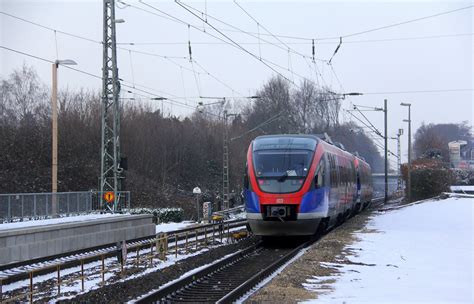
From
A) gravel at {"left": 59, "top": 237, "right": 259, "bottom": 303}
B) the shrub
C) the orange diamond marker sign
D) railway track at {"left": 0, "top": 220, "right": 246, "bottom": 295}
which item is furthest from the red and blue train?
the shrub

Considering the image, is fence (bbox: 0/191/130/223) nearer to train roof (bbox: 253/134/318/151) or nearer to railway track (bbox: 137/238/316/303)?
train roof (bbox: 253/134/318/151)

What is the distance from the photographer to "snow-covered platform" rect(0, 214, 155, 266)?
15.6m

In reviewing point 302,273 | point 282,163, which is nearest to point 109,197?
point 282,163

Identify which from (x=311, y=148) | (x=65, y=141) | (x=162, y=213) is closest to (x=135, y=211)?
(x=162, y=213)

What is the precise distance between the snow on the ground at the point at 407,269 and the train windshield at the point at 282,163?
2.74 metres

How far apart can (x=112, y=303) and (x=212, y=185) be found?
175ft

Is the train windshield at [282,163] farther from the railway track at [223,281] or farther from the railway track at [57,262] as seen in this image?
the railway track at [57,262]

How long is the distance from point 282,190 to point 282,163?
36.2 inches

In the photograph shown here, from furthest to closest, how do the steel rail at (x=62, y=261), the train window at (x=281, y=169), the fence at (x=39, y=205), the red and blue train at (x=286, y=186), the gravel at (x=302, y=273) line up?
the fence at (x=39, y=205), the train window at (x=281, y=169), the red and blue train at (x=286, y=186), the steel rail at (x=62, y=261), the gravel at (x=302, y=273)

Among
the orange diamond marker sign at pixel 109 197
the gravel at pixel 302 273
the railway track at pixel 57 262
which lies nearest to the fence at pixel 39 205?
the orange diamond marker sign at pixel 109 197

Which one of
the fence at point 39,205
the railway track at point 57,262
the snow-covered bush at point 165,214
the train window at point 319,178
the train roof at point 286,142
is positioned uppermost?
the train roof at point 286,142

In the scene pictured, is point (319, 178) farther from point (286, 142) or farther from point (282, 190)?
point (286, 142)

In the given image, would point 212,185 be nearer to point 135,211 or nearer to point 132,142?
point 132,142

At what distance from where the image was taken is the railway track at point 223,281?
10.5 m
